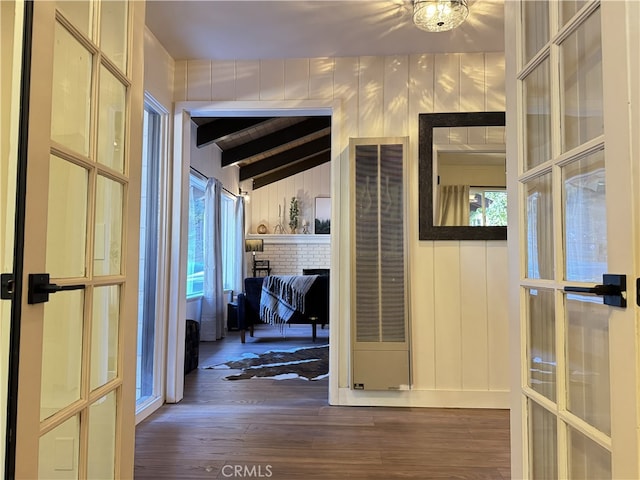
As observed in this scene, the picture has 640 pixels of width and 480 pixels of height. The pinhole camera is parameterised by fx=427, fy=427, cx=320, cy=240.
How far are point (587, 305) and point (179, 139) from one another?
2817 millimetres

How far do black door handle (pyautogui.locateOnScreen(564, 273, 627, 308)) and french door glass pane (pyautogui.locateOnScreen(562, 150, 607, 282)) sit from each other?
0.08 metres

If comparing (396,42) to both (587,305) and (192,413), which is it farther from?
(192,413)

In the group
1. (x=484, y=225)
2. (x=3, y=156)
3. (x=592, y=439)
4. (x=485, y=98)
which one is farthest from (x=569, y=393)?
(x=485, y=98)

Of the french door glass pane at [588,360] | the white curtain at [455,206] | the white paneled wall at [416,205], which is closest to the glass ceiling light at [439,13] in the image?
the white paneled wall at [416,205]

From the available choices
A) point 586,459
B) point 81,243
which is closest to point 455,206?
point 586,459

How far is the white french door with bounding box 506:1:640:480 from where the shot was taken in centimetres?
88

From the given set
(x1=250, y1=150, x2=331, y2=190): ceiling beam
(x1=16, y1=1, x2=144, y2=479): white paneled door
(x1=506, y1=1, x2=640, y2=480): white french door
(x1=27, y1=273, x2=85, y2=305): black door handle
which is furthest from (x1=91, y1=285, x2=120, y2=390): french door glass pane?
(x1=250, y1=150, x2=331, y2=190): ceiling beam

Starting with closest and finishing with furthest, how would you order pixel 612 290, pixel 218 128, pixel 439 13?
pixel 612 290
pixel 439 13
pixel 218 128

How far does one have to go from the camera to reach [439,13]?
2.39m

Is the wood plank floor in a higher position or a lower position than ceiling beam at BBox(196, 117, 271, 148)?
lower

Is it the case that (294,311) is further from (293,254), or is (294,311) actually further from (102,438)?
(102,438)

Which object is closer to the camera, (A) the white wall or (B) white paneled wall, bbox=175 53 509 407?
(A) the white wall

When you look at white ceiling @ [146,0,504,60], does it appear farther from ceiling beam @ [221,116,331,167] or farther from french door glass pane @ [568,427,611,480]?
ceiling beam @ [221,116,331,167]

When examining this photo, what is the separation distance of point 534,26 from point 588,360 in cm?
96
